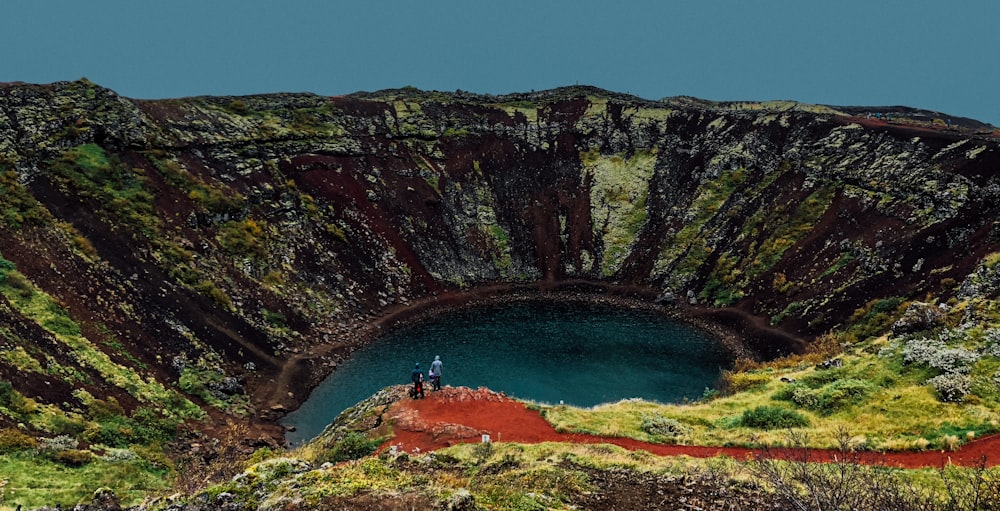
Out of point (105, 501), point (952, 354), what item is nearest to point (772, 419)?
point (952, 354)

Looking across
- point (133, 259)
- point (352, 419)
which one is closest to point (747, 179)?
point (352, 419)

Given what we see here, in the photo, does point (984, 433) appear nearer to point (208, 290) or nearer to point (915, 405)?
point (915, 405)

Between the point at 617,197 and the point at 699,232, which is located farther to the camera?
the point at 617,197

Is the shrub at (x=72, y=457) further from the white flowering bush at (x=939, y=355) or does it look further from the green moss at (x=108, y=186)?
the white flowering bush at (x=939, y=355)

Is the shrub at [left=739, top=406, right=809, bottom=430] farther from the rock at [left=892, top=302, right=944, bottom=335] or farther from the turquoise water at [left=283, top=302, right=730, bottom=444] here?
the turquoise water at [left=283, top=302, right=730, bottom=444]

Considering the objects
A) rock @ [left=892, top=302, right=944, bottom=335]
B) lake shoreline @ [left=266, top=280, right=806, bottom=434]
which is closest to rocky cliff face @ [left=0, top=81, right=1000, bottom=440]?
lake shoreline @ [left=266, top=280, right=806, bottom=434]

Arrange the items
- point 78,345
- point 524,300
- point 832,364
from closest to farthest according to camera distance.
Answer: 1. point 832,364
2. point 78,345
3. point 524,300

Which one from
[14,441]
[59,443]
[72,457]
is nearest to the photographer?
[14,441]

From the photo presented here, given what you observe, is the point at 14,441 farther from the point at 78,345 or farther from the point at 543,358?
the point at 543,358
